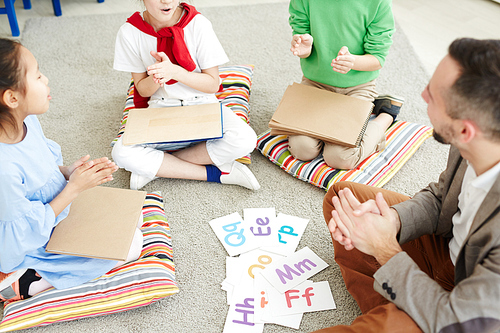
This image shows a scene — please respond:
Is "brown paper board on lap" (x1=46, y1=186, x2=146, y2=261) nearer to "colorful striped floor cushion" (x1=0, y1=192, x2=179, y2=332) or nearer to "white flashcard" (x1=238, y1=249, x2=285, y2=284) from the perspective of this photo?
"colorful striped floor cushion" (x1=0, y1=192, x2=179, y2=332)

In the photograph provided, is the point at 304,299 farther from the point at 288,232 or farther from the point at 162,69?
the point at 162,69

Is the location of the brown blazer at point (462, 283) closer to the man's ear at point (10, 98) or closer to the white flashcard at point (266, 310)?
the white flashcard at point (266, 310)

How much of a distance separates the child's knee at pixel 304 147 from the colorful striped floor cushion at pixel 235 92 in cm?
30

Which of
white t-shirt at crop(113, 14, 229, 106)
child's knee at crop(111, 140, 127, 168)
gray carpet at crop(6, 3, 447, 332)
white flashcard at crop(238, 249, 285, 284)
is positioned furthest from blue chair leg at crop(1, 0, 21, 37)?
white flashcard at crop(238, 249, 285, 284)

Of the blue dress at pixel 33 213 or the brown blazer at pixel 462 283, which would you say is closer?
the brown blazer at pixel 462 283

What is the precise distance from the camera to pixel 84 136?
206 centimetres

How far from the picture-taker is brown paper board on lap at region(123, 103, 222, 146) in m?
1.65

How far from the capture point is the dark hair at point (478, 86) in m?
0.89

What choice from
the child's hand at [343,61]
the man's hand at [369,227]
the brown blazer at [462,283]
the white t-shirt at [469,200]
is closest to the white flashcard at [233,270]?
the man's hand at [369,227]

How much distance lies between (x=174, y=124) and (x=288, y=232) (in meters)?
0.60

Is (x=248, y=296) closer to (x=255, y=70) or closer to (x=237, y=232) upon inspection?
(x=237, y=232)

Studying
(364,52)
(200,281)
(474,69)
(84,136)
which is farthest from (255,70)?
(474,69)

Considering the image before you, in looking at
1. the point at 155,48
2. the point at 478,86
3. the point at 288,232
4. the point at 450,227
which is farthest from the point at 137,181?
the point at 478,86

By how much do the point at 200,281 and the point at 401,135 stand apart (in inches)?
43.3
